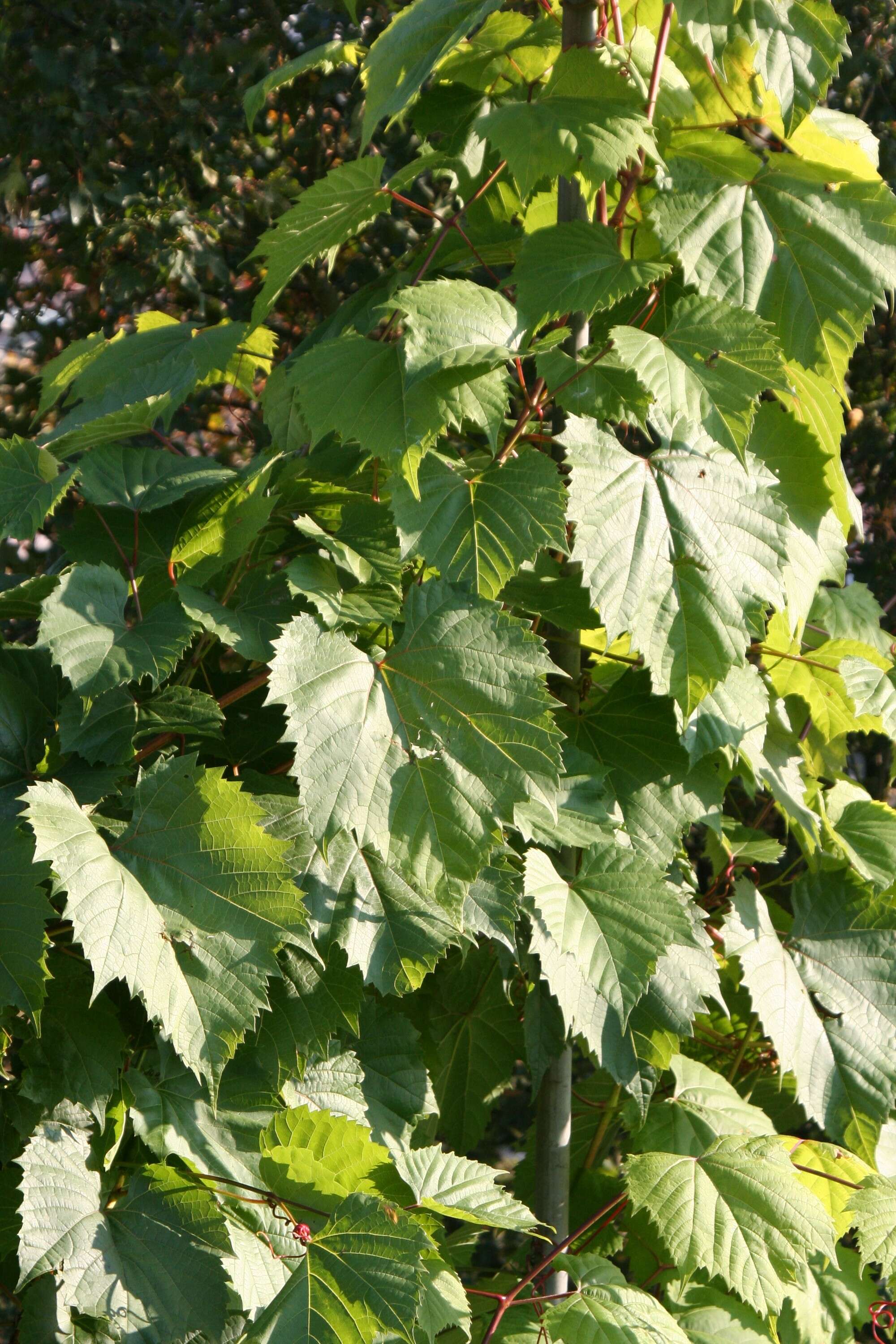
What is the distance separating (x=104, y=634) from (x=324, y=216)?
0.53 meters

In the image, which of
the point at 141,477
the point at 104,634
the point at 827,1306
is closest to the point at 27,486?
the point at 141,477

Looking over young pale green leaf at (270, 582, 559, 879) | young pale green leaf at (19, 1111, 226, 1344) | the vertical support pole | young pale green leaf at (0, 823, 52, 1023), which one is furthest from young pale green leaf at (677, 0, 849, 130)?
young pale green leaf at (19, 1111, 226, 1344)

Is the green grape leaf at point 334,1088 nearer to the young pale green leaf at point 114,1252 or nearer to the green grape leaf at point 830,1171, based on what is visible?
the young pale green leaf at point 114,1252

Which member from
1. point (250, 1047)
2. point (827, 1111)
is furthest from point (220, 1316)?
point (827, 1111)

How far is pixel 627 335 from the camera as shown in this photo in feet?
3.81

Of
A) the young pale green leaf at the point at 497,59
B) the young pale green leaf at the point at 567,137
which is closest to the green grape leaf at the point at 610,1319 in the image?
the young pale green leaf at the point at 567,137

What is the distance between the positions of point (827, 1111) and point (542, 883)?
1.73 ft

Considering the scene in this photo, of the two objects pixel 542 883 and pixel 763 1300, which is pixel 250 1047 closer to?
pixel 542 883

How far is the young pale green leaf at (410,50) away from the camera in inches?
45.9

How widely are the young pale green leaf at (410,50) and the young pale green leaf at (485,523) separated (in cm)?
39

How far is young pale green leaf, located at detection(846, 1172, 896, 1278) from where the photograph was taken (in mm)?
1289

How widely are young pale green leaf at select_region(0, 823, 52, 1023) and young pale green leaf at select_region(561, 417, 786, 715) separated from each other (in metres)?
0.57

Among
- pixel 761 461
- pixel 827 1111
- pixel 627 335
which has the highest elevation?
pixel 627 335

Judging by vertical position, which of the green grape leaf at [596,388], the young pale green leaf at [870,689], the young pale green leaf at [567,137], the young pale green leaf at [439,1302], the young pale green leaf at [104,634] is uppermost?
the young pale green leaf at [567,137]
